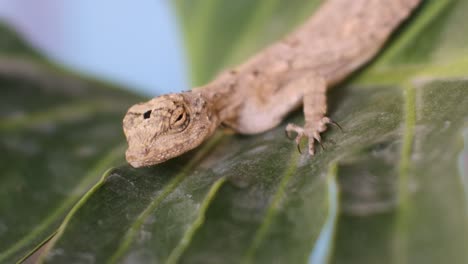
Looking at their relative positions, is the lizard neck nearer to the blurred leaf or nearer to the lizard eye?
the lizard eye

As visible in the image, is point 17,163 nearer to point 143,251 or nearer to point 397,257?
point 143,251

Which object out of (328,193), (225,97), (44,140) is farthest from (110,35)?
(328,193)

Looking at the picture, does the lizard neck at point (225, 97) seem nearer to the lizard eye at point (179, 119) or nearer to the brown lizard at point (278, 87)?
the brown lizard at point (278, 87)

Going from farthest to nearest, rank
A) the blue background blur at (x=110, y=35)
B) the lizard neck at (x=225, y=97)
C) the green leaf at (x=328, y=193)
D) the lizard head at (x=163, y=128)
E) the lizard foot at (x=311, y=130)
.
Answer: the blue background blur at (x=110, y=35), the lizard neck at (x=225, y=97), the lizard head at (x=163, y=128), the lizard foot at (x=311, y=130), the green leaf at (x=328, y=193)

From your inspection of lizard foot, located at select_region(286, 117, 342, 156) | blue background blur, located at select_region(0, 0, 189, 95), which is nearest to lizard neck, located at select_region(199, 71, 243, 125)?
lizard foot, located at select_region(286, 117, 342, 156)

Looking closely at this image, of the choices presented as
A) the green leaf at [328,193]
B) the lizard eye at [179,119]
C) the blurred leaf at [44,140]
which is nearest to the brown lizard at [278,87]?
the lizard eye at [179,119]
